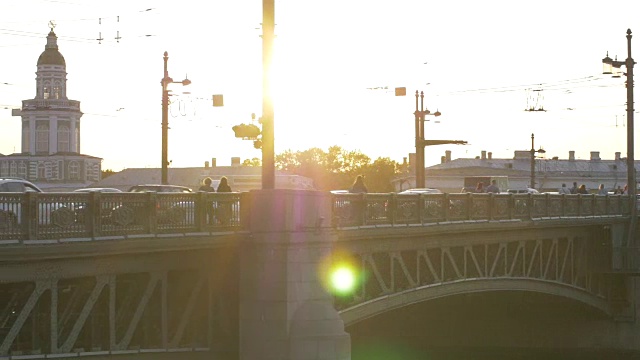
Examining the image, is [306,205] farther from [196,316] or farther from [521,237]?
[521,237]

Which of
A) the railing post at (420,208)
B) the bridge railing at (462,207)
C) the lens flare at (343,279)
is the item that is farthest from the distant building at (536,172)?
the lens flare at (343,279)

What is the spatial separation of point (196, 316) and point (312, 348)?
204cm

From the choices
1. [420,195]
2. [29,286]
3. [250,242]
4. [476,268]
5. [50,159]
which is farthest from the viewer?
[50,159]

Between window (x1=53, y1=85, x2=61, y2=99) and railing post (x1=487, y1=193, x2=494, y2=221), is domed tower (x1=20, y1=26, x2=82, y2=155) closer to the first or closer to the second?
window (x1=53, y1=85, x2=61, y2=99)

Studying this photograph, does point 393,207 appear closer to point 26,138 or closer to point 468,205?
point 468,205

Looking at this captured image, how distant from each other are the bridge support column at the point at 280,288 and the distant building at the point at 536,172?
338ft

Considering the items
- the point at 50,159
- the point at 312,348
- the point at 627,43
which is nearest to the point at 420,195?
the point at 312,348

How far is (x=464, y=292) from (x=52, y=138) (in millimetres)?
61697

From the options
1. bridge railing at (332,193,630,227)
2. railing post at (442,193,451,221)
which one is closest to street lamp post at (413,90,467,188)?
bridge railing at (332,193,630,227)

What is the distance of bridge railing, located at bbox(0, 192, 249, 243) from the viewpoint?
63.2ft

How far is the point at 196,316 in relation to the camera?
2289cm

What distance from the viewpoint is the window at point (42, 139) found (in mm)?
90062

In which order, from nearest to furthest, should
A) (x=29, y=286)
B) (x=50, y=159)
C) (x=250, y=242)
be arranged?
(x=29, y=286) < (x=250, y=242) < (x=50, y=159)

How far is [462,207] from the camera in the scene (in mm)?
33875
